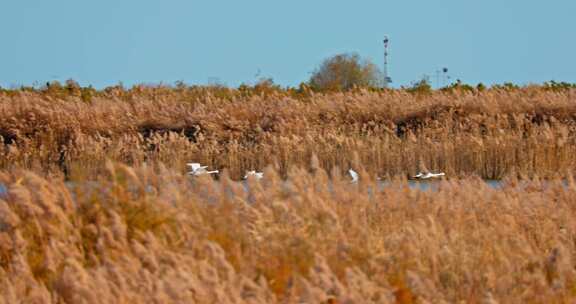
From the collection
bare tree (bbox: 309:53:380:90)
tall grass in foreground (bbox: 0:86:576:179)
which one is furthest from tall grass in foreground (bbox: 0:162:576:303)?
bare tree (bbox: 309:53:380:90)

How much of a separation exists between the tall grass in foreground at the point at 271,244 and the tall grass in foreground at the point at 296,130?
9116 mm

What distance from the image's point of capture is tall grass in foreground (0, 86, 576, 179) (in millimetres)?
20656

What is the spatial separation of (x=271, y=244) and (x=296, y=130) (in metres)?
15.3

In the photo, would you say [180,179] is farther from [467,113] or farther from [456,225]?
[467,113]

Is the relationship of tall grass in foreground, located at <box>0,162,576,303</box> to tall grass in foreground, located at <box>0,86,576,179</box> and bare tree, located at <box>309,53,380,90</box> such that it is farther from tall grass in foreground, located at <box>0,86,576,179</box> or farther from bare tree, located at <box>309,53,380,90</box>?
bare tree, located at <box>309,53,380,90</box>

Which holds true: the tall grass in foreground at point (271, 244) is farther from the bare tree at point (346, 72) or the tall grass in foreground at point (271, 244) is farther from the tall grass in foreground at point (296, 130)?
the bare tree at point (346, 72)

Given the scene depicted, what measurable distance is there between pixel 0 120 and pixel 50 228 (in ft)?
57.7

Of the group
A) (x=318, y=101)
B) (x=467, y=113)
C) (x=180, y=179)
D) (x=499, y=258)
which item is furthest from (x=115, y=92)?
(x=499, y=258)

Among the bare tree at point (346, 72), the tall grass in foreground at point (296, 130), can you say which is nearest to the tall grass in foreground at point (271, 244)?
the tall grass in foreground at point (296, 130)

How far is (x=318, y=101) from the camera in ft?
84.0

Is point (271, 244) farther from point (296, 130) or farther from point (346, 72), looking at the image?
point (346, 72)

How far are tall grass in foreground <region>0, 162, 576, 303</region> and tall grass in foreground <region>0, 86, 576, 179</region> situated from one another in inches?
359

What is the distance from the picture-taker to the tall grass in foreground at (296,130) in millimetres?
20656

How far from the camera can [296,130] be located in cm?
2359
